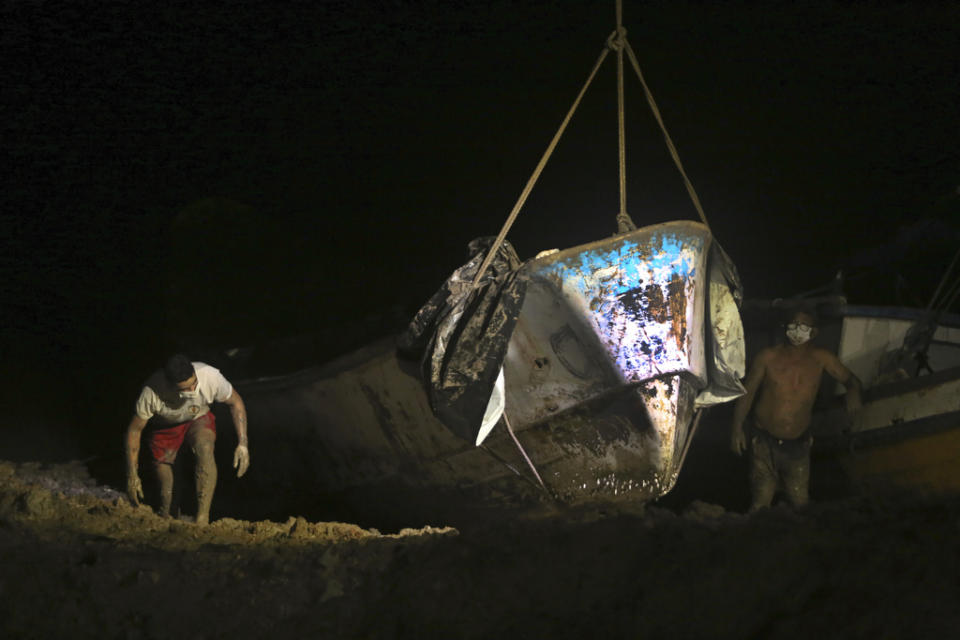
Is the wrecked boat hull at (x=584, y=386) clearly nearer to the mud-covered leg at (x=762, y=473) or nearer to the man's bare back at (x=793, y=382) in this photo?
the man's bare back at (x=793, y=382)

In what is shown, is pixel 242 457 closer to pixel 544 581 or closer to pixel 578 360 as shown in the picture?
pixel 578 360

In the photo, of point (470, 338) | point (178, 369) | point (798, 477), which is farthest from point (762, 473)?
point (178, 369)

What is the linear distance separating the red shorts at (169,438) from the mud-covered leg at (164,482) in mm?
40

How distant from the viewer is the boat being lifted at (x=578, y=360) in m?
3.72

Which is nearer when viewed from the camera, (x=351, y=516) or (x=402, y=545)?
(x=402, y=545)

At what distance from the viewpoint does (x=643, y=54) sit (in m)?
10.9

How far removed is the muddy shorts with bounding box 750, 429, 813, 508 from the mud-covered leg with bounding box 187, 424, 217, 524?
137 inches

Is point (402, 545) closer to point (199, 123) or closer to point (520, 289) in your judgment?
point (520, 289)

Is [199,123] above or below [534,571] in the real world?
above

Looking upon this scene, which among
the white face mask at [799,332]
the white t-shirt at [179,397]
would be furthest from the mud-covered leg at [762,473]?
the white t-shirt at [179,397]

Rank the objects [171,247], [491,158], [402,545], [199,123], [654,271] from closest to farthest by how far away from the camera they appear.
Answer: [402,545]
[654,271]
[171,247]
[199,123]
[491,158]

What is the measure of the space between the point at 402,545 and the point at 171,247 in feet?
21.4

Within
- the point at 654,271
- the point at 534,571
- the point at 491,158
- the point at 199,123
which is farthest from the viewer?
the point at 491,158

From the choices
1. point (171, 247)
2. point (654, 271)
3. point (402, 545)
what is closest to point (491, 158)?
point (171, 247)
